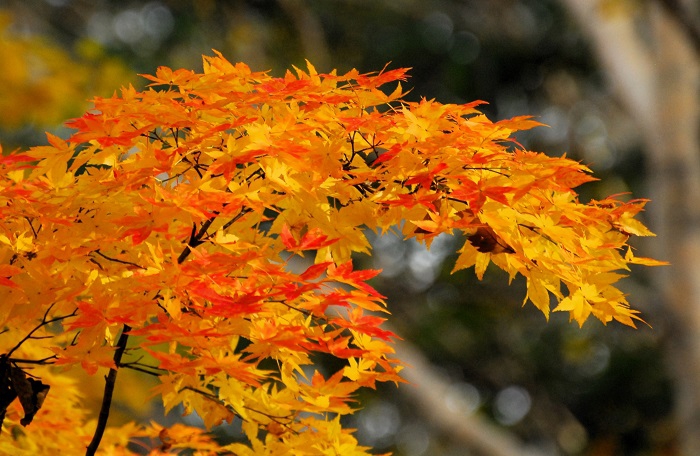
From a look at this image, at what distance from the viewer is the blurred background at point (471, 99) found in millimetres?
6398

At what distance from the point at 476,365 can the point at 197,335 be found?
330 inches

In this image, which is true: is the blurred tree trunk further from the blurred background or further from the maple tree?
the maple tree

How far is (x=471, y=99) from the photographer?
9625 mm

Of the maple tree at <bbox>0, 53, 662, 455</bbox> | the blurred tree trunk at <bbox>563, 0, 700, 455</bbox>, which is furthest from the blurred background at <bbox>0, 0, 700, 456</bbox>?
the maple tree at <bbox>0, 53, 662, 455</bbox>

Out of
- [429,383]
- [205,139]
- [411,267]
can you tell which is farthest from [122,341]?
[411,267]

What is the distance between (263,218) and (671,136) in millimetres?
4577

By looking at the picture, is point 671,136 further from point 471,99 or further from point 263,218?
point 263,218

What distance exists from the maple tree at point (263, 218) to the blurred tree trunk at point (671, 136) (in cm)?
365

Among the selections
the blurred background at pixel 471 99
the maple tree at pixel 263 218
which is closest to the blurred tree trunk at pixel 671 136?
the blurred background at pixel 471 99

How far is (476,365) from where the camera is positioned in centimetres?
968

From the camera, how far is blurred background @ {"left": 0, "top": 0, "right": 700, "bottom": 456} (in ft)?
21.0

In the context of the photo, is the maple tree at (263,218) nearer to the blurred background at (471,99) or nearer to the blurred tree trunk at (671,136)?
the blurred tree trunk at (671,136)

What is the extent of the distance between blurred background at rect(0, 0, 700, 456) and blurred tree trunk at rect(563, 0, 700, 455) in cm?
3

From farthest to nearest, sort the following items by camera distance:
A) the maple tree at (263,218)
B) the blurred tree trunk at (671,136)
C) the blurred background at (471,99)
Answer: the blurred background at (471,99) < the blurred tree trunk at (671,136) < the maple tree at (263,218)
